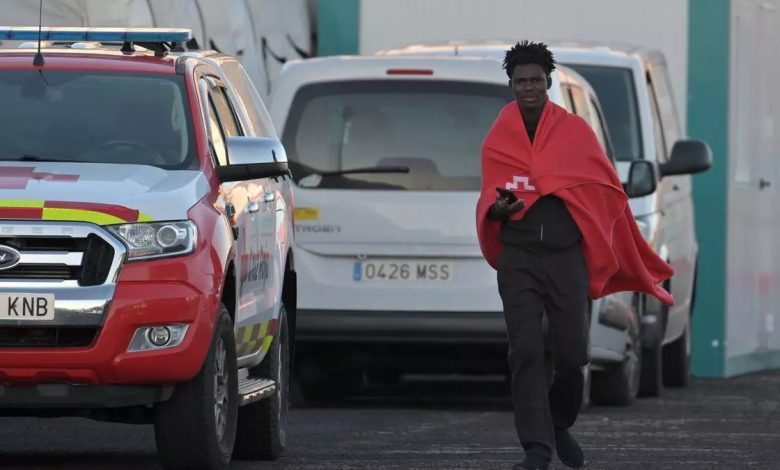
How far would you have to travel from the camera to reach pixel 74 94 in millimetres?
10133

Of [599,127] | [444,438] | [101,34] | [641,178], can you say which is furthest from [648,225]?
[101,34]

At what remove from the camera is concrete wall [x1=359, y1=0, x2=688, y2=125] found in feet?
68.5

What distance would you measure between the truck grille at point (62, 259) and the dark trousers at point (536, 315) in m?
1.62

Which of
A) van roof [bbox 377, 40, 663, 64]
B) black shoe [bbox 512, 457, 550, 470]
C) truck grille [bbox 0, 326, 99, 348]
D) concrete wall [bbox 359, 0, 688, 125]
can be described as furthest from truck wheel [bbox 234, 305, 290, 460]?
concrete wall [bbox 359, 0, 688, 125]

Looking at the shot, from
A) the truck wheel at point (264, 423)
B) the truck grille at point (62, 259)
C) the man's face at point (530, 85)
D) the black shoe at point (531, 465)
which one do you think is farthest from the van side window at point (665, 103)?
the truck grille at point (62, 259)

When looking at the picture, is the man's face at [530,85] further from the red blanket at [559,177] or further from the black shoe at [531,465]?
the black shoe at [531,465]

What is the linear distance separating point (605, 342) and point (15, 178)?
6084mm

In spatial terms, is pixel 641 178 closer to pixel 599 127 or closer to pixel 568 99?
pixel 599 127

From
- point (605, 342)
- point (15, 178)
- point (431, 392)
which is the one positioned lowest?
point (431, 392)

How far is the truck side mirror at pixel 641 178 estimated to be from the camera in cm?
1538

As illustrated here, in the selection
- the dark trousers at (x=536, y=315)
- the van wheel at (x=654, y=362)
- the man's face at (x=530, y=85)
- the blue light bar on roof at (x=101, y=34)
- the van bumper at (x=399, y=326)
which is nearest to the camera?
the dark trousers at (x=536, y=315)

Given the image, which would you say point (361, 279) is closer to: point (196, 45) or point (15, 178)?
point (196, 45)

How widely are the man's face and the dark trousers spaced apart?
0.57 m

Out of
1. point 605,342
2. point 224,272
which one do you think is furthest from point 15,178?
point 605,342
